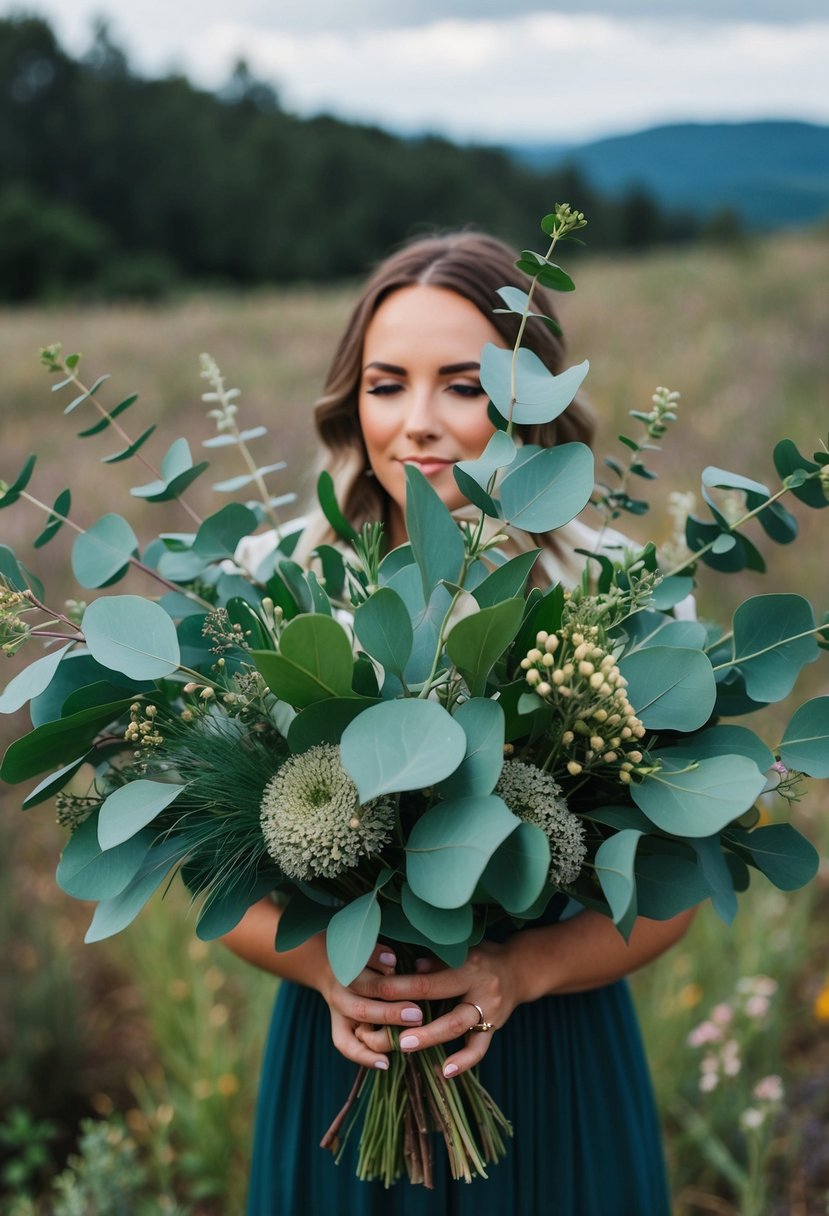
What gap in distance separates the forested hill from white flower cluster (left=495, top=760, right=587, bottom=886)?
2664 centimetres

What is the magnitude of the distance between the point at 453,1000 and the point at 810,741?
496mm

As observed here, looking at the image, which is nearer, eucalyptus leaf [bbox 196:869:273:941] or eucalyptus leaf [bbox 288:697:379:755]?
eucalyptus leaf [bbox 288:697:379:755]

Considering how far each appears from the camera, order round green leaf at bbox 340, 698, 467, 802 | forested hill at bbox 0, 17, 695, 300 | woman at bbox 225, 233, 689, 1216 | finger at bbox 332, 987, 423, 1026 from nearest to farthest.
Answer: round green leaf at bbox 340, 698, 467, 802
finger at bbox 332, 987, 423, 1026
woman at bbox 225, 233, 689, 1216
forested hill at bbox 0, 17, 695, 300

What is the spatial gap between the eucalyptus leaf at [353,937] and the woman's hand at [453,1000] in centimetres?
20

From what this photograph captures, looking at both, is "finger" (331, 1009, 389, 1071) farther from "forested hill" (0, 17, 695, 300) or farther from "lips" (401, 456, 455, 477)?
"forested hill" (0, 17, 695, 300)

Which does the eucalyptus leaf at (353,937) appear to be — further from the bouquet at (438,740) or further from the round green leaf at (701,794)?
the round green leaf at (701,794)

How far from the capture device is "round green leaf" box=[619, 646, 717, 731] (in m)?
0.92

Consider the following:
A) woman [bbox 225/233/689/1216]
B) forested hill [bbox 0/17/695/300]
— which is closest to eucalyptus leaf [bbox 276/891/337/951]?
woman [bbox 225/233/689/1216]

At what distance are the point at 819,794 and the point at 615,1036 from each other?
79.9 inches

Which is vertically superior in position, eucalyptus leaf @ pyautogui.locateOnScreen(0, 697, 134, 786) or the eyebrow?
the eyebrow

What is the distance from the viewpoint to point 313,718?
2.90ft

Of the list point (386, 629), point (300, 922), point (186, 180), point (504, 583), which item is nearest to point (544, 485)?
point (504, 583)

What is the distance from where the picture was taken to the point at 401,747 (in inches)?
30.8

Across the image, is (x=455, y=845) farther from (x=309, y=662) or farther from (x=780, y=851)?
(x=780, y=851)
